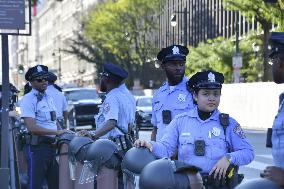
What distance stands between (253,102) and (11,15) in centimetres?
2514

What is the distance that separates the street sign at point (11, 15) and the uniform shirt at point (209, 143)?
3.39m

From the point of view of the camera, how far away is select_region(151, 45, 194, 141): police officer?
6.82 metres

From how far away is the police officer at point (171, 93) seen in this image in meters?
6.82

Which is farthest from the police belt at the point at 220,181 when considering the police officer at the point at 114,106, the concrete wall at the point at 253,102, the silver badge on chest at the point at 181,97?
the concrete wall at the point at 253,102

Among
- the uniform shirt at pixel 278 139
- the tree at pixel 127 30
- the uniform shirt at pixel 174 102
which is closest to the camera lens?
the uniform shirt at pixel 278 139

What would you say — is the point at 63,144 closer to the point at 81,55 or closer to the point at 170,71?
the point at 170,71

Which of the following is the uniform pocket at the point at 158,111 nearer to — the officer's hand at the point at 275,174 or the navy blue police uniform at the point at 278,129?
the navy blue police uniform at the point at 278,129

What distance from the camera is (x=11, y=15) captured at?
8.18 meters

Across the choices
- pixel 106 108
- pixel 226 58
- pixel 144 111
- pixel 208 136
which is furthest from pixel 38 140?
pixel 226 58

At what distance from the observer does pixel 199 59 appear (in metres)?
51.6

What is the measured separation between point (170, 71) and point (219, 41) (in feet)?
153

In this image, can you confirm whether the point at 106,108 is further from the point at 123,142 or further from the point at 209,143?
the point at 209,143

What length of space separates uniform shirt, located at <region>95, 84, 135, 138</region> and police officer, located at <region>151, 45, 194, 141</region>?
1.25ft

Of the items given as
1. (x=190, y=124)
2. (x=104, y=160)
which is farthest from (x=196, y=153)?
(x=104, y=160)
